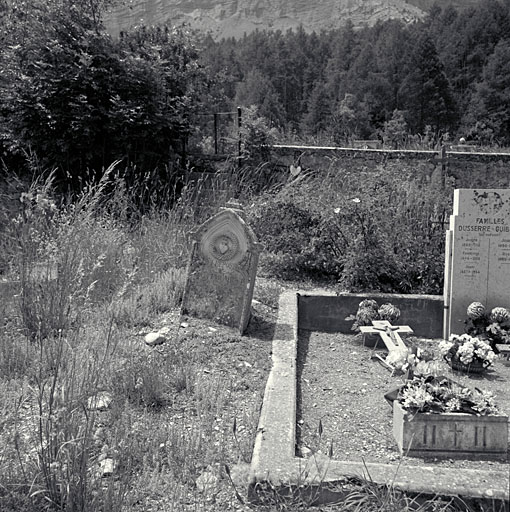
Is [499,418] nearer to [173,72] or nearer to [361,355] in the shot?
[361,355]

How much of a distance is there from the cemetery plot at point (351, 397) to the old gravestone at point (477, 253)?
0.46m

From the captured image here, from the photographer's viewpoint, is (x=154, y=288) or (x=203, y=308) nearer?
(x=203, y=308)

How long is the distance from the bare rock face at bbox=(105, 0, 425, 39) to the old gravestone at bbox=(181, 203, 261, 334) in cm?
16638

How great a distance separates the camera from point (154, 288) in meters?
5.38

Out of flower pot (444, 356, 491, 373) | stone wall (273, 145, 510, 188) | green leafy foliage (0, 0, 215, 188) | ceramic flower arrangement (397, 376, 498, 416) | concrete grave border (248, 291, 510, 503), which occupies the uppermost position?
green leafy foliage (0, 0, 215, 188)

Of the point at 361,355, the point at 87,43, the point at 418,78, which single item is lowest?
the point at 361,355

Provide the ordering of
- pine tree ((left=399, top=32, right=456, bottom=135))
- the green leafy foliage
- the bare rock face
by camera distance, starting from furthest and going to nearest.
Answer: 1. the bare rock face
2. pine tree ((left=399, top=32, right=456, bottom=135))
3. the green leafy foliage

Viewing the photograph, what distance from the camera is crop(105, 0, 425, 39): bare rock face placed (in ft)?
544

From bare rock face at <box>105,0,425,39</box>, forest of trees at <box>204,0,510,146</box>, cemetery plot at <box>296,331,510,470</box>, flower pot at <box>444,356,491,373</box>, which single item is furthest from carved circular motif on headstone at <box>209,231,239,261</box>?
bare rock face at <box>105,0,425,39</box>

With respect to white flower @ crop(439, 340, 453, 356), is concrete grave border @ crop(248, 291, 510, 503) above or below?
above

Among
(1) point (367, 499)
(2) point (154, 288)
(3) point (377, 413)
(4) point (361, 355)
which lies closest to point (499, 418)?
(3) point (377, 413)

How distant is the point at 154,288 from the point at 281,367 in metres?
1.87

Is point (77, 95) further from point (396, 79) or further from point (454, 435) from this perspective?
point (396, 79)

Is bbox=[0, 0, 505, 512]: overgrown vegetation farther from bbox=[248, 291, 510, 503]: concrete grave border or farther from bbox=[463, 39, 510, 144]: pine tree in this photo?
bbox=[463, 39, 510, 144]: pine tree
